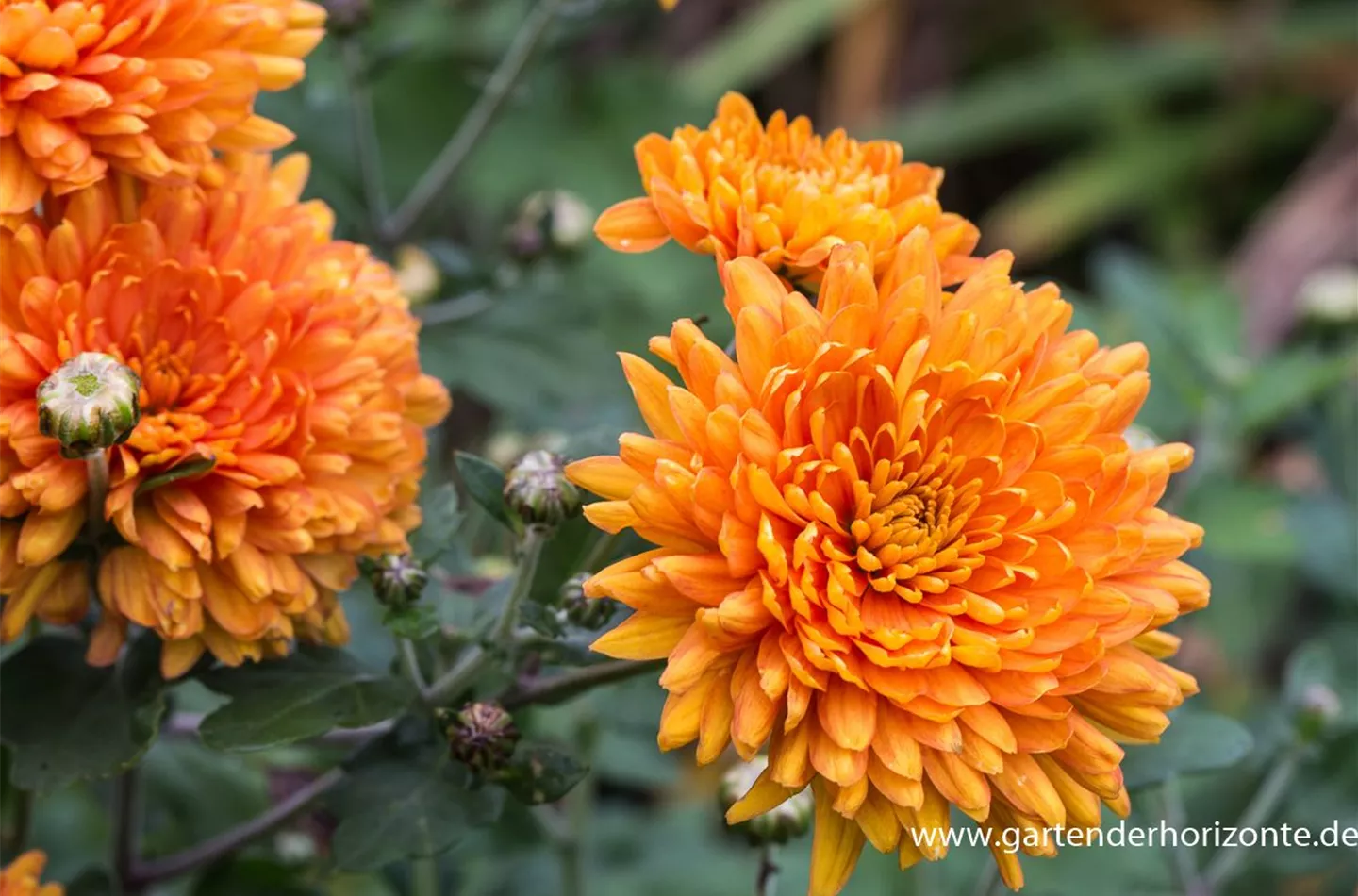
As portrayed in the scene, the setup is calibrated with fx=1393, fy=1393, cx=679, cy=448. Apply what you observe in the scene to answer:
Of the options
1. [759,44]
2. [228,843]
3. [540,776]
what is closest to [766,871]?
[540,776]

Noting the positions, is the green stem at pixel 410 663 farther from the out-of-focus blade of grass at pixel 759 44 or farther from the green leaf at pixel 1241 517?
the out-of-focus blade of grass at pixel 759 44

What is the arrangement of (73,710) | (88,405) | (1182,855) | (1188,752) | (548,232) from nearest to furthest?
1. (88,405)
2. (73,710)
3. (1188,752)
4. (1182,855)
5. (548,232)

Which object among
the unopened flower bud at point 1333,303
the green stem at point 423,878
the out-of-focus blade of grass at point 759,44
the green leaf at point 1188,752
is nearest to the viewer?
the green leaf at point 1188,752

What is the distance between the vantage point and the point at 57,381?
3.29 feet

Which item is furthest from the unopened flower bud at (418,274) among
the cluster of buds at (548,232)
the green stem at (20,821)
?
the green stem at (20,821)

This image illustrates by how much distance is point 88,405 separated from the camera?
3.24 feet

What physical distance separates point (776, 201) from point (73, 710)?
0.74 m

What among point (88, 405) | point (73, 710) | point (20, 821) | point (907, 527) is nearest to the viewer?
point (88, 405)

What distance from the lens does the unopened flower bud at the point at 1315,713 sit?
61.9 inches

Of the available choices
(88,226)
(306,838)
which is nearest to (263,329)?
(88,226)

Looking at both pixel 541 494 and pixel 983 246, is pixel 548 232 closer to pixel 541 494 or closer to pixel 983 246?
pixel 541 494

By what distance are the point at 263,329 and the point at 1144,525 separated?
72cm

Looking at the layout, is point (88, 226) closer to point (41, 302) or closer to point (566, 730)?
point (41, 302)

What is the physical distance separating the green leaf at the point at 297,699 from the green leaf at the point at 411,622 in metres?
0.06
